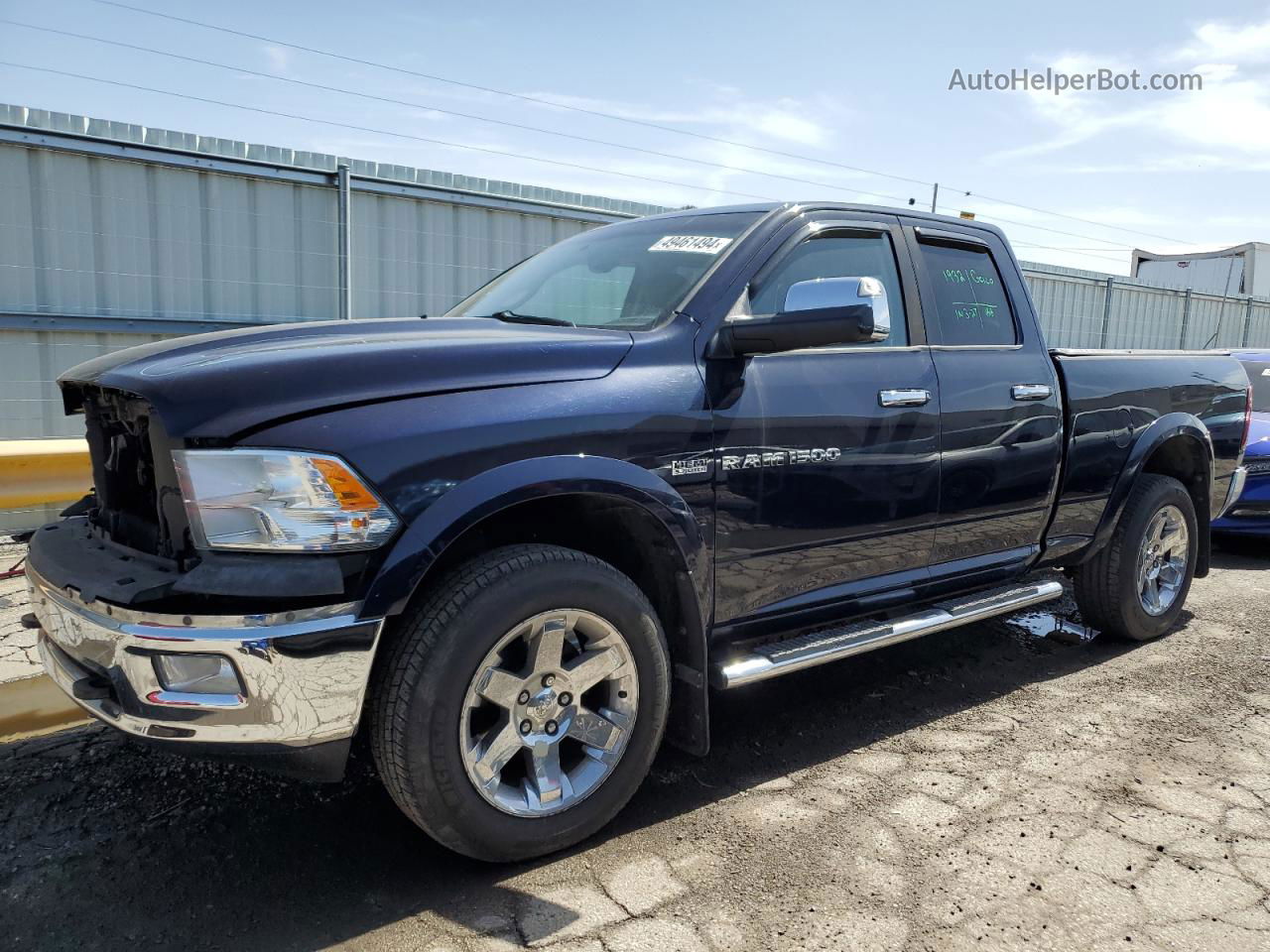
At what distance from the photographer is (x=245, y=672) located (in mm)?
2148

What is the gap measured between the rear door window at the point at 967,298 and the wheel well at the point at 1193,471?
1433mm

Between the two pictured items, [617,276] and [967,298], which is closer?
[617,276]

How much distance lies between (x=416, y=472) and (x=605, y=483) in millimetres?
543

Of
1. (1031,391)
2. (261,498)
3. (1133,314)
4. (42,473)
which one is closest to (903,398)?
(1031,391)

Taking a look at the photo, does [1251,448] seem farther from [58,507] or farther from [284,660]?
[58,507]

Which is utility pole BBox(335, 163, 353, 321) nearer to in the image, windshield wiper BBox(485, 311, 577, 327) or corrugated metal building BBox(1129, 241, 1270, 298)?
windshield wiper BBox(485, 311, 577, 327)

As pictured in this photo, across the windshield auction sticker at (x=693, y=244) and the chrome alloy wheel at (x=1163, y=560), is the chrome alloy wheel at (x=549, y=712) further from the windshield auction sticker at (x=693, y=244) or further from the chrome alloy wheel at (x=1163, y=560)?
the chrome alloy wheel at (x=1163, y=560)

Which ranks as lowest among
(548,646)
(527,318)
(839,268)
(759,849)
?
(759,849)

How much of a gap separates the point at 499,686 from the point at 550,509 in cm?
58

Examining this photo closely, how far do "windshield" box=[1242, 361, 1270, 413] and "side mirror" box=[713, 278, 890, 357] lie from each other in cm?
648

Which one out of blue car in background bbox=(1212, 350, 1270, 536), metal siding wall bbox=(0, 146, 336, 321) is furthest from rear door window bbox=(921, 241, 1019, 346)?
metal siding wall bbox=(0, 146, 336, 321)

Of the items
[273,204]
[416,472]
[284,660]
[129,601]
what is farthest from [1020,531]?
[273,204]

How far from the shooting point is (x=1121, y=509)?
14.9 ft

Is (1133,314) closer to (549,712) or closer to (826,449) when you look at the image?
(826,449)
